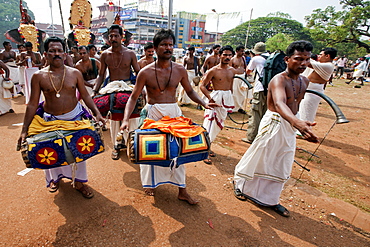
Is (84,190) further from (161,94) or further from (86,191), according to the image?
(161,94)

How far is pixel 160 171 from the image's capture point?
9.90 ft

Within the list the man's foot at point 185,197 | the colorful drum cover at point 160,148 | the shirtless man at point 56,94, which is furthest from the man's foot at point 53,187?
the man's foot at point 185,197

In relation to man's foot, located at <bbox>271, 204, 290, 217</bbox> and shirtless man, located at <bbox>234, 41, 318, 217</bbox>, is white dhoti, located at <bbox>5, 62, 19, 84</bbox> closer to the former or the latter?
shirtless man, located at <bbox>234, 41, 318, 217</bbox>

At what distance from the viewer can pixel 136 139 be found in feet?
7.93

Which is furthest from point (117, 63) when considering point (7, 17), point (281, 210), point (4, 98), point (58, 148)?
point (7, 17)

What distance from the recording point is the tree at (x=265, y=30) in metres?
56.1

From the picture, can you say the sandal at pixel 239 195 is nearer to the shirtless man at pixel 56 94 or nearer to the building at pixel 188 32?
the shirtless man at pixel 56 94

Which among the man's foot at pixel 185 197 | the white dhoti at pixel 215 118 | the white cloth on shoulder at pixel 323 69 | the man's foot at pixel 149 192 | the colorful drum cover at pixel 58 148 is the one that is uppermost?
the white cloth on shoulder at pixel 323 69

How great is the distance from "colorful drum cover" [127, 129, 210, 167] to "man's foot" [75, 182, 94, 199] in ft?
3.78

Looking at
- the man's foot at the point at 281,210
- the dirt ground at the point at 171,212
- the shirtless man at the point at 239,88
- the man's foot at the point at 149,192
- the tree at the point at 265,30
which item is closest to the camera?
the dirt ground at the point at 171,212

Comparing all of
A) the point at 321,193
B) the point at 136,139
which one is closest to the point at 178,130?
the point at 136,139

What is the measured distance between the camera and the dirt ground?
2.48 metres

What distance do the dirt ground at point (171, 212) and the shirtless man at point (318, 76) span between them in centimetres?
200

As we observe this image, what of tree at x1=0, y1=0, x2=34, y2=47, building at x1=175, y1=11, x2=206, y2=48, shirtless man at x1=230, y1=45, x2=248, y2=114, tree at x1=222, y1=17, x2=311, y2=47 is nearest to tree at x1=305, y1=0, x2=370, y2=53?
shirtless man at x1=230, y1=45, x2=248, y2=114
